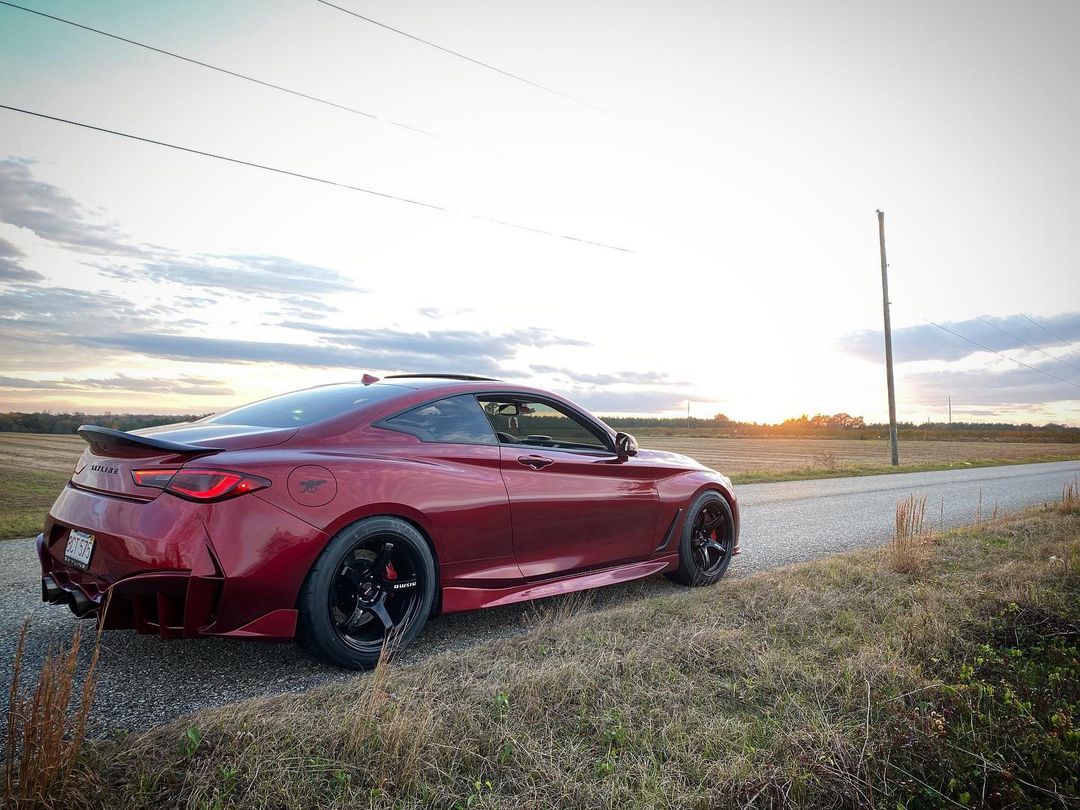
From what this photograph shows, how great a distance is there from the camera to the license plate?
322cm

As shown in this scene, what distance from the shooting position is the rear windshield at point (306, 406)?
145 inches

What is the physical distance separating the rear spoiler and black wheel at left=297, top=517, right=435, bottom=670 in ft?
2.38

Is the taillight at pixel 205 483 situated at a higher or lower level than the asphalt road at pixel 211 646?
higher

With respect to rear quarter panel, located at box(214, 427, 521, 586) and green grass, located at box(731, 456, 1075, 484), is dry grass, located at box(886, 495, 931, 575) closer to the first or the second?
rear quarter panel, located at box(214, 427, 521, 586)

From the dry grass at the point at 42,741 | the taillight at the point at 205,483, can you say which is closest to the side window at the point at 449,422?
the taillight at the point at 205,483

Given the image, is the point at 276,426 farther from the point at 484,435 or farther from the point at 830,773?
the point at 830,773

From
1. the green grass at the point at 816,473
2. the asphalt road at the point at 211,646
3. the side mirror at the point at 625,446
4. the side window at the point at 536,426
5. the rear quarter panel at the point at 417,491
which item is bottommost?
the asphalt road at the point at 211,646

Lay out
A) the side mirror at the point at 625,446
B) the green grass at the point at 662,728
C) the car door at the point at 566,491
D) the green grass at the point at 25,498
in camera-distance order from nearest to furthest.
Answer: the green grass at the point at 662,728 < the car door at the point at 566,491 < the side mirror at the point at 625,446 < the green grass at the point at 25,498

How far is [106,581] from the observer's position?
3117mm

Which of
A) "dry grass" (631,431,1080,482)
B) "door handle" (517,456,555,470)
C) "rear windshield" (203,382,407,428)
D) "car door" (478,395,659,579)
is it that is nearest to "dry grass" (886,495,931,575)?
"car door" (478,395,659,579)

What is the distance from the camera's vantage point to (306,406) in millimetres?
3891

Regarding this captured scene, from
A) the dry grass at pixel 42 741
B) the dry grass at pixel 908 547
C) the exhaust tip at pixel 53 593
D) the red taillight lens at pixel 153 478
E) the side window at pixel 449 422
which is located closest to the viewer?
the dry grass at pixel 42 741

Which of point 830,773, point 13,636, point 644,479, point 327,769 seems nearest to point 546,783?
point 327,769

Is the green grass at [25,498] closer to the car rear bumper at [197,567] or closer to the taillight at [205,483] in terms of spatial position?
the car rear bumper at [197,567]
